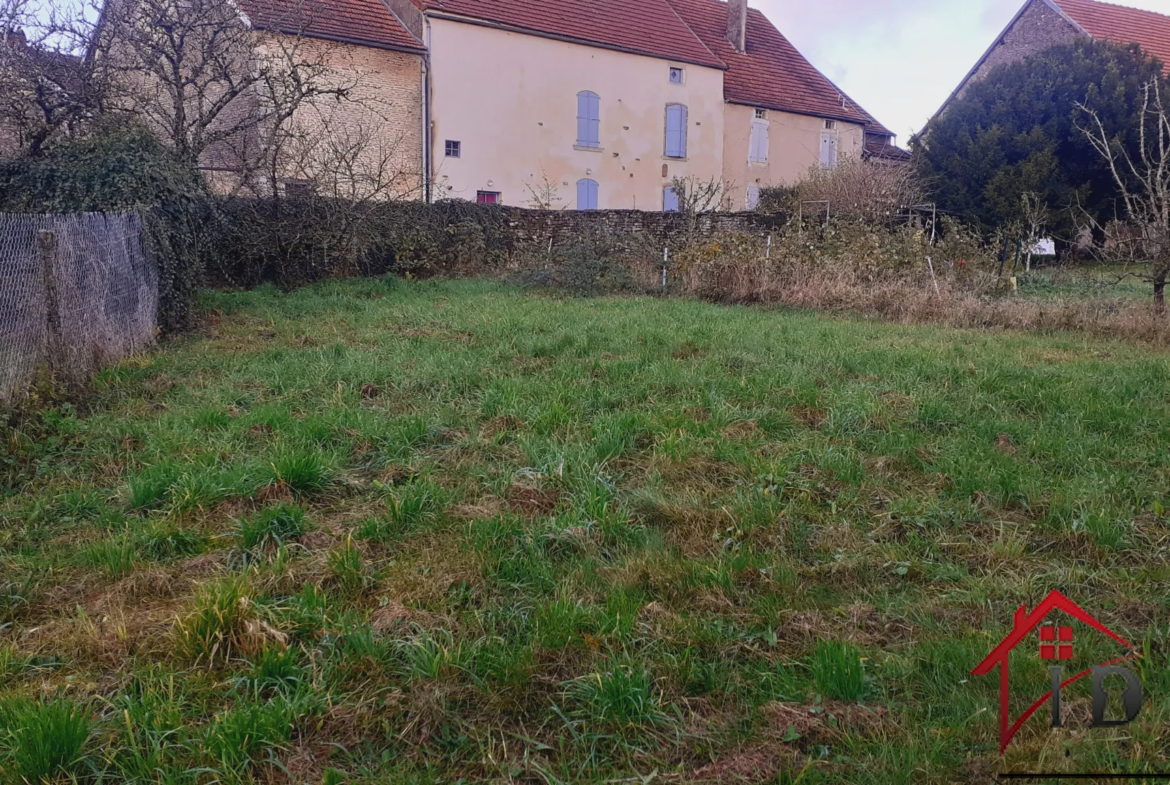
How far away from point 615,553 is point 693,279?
11198 mm

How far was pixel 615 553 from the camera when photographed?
3.71 m

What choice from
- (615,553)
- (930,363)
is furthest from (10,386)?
(930,363)

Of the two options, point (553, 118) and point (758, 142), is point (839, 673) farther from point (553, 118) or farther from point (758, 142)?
point (758, 142)

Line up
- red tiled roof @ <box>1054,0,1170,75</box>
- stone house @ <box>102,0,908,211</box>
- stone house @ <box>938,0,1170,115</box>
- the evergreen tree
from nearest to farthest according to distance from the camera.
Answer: the evergreen tree → stone house @ <box>102,0,908,211</box> → stone house @ <box>938,0,1170,115</box> → red tiled roof @ <box>1054,0,1170,75</box>

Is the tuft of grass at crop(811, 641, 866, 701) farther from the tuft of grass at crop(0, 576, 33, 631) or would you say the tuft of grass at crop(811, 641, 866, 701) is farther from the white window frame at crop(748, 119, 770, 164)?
the white window frame at crop(748, 119, 770, 164)

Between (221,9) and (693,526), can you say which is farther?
(221,9)

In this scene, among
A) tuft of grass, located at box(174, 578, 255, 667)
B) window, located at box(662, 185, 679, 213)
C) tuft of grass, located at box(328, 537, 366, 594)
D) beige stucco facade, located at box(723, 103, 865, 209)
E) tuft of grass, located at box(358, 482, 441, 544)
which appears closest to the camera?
tuft of grass, located at box(174, 578, 255, 667)

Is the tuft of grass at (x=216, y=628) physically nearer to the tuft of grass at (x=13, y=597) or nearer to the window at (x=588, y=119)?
the tuft of grass at (x=13, y=597)

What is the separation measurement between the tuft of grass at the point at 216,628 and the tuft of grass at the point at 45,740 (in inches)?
16.4

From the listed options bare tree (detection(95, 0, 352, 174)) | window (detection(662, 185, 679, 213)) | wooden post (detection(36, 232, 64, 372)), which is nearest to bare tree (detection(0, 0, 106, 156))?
bare tree (detection(95, 0, 352, 174))

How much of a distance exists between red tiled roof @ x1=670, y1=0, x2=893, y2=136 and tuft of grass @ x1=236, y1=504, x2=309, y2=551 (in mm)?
28785

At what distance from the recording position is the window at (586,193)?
26.6 m

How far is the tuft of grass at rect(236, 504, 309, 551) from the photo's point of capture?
12.2 feet

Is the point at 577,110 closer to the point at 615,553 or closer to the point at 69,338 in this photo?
the point at 69,338
